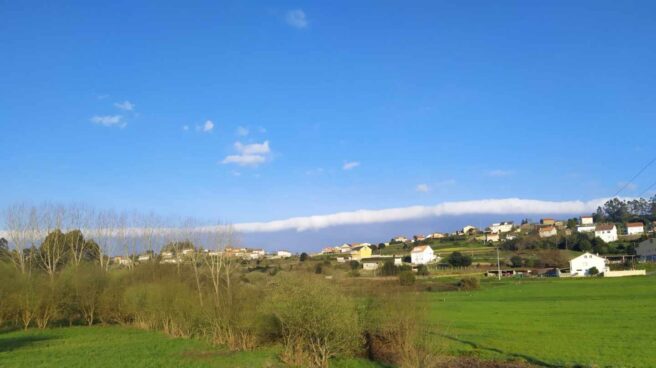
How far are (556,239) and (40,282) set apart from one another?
13957 cm

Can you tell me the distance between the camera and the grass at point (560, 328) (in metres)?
25.4

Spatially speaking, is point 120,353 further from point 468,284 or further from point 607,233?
point 607,233

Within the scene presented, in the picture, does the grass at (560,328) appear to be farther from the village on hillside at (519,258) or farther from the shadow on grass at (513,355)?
the village on hillside at (519,258)

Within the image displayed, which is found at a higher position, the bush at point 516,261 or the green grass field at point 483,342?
the green grass field at point 483,342

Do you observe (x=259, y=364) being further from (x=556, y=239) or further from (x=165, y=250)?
(x=556, y=239)

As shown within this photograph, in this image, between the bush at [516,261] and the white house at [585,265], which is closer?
the white house at [585,265]

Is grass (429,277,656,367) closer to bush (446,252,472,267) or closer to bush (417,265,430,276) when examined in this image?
bush (417,265,430,276)

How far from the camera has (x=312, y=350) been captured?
27.7 meters

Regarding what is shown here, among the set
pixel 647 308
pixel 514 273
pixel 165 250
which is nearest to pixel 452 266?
pixel 514 273

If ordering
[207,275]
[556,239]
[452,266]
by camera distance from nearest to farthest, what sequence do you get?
[207,275]
[452,266]
[556,239]

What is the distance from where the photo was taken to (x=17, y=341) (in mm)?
39219

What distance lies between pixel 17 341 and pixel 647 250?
12506cm

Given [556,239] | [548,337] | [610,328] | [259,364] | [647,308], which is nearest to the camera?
[259,364]

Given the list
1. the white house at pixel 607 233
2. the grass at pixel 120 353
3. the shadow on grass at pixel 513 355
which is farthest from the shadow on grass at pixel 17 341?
the white house at pixel 607 233
